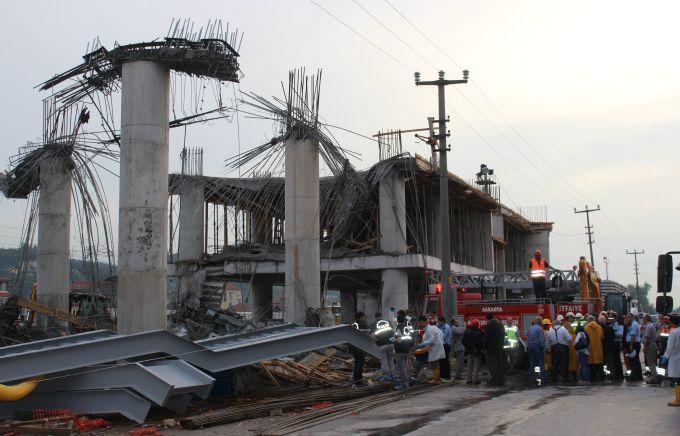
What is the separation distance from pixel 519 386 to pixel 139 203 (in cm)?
1036

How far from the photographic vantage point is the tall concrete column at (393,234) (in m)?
35.4

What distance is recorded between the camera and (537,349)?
1675 cm

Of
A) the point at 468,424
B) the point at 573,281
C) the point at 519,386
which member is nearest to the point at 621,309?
the point at 573,281

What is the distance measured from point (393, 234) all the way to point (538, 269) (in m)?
15.0

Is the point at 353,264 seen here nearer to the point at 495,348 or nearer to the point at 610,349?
the point at 610,349

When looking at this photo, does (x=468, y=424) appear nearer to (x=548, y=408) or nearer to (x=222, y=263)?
(x=548, y=408)

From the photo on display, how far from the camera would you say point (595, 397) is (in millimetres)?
14086

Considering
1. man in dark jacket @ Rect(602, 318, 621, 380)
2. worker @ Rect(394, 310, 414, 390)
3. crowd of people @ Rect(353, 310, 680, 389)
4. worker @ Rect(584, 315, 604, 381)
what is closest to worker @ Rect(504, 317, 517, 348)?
crowd of people @ Rect(353, 310, 680, 389)

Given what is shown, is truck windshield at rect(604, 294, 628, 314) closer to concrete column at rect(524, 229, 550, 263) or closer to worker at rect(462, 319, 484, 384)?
worker at rect(462, 319, 484, 384)

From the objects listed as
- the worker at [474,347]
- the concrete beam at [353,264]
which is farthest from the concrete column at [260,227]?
the worker at [474,347]

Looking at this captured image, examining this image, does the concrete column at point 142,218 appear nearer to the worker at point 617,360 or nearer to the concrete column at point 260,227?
the worker at point 617,360

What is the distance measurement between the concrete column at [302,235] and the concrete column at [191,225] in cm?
1433

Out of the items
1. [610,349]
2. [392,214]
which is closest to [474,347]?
[610,349]

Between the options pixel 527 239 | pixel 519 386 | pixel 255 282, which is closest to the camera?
pixel 519 386
